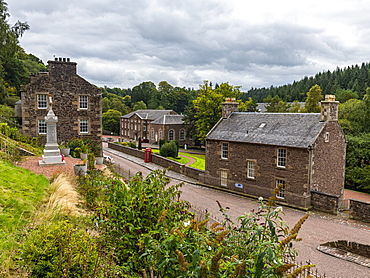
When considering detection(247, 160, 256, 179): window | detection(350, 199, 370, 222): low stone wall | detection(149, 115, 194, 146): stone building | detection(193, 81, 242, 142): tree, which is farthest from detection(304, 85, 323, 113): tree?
detection(350, 199, 370, 222): low stone wall

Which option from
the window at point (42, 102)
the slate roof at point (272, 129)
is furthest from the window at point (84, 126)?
the slate roof at point (272, 129)

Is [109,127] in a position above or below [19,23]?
below

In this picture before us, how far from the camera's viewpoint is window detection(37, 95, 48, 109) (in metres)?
28.0

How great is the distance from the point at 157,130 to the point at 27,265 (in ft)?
192

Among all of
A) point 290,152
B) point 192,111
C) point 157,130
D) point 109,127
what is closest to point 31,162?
point 290,152

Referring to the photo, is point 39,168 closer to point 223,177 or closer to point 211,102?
point 223,177

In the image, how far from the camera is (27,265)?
4.51 meters

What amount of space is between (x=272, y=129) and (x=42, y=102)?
21.9 m

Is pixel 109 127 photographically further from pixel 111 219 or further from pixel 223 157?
pixel 111 219

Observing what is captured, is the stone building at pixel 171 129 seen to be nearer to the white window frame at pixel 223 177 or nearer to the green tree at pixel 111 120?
the green tree at pixel 111 120

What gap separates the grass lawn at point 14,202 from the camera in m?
5.49

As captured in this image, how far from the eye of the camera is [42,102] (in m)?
28.2

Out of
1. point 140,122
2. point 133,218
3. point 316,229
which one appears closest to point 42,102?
point 316,229

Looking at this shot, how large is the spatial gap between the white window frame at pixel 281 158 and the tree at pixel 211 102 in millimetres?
20921
